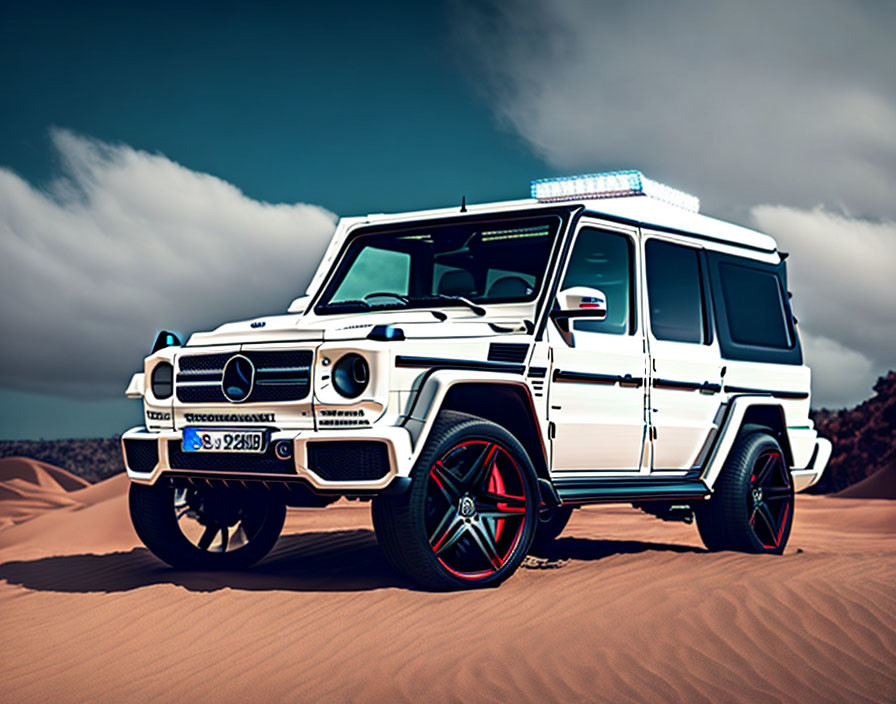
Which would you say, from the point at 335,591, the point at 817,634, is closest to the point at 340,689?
the point at 335,591

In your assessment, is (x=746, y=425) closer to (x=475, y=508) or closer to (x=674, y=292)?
(x=674, y=292)

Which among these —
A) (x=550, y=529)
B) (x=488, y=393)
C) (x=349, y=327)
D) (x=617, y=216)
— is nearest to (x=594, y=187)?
(x=617, y=216)

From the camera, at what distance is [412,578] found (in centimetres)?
677

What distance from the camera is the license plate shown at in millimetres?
6949

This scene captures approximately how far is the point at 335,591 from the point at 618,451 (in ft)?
7.52

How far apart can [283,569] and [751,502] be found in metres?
3.89

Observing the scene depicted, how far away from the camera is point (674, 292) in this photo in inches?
354

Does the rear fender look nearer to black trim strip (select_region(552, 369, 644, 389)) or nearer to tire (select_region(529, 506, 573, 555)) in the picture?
black trim strip (select_region(552, 369, 644, 389))

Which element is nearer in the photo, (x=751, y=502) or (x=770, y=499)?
(x=751, y=502)

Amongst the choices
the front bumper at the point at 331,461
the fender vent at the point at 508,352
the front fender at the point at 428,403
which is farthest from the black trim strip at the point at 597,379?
the front bumper at the point at 331,461

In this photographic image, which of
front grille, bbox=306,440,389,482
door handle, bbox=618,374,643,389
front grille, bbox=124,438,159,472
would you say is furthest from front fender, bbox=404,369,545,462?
front grille, bbox=124,438,159,472

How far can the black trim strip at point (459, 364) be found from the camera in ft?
22.1

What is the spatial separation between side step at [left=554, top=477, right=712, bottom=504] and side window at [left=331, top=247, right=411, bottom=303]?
195cm

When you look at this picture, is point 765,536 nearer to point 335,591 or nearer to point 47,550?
point 335,591
